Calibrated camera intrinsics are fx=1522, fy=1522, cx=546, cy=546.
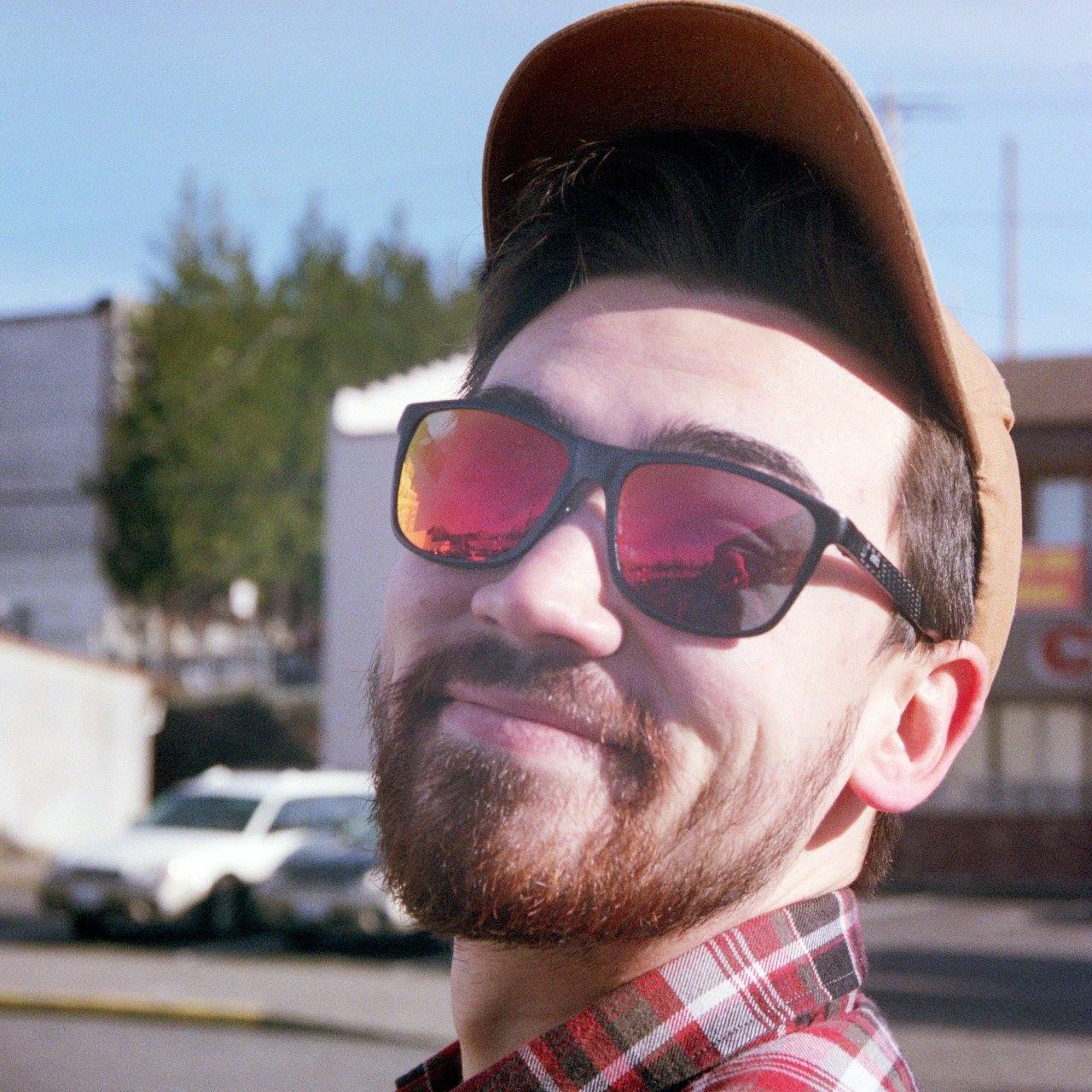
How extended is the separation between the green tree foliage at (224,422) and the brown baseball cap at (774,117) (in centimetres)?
3512

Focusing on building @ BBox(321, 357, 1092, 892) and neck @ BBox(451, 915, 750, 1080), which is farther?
building @ BBox(321, 357, 1092, 892)

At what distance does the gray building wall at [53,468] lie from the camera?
37750 mm

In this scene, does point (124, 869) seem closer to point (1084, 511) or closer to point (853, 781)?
point (853, 781)

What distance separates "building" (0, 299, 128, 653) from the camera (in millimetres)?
37656

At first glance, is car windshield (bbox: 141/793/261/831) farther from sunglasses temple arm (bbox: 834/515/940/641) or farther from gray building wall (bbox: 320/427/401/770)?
sunglasses temple arm (bbox: 834/515/940/641)

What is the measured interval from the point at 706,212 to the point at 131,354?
36.9 metres

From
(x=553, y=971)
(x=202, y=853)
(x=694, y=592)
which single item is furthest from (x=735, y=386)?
(x=202, y=853)

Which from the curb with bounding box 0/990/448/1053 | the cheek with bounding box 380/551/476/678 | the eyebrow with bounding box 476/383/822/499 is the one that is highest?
the eyebrow with bounding box 476/383/822/499

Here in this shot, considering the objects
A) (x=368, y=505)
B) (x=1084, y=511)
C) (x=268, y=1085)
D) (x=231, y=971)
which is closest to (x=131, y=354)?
(x=368, y=505)

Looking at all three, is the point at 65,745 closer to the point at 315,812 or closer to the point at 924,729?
the point at 315,812

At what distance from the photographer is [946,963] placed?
1384cm

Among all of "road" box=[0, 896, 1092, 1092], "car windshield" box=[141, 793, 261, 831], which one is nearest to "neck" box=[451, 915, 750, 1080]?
"road" box=[0, 896, 1092, 1092]

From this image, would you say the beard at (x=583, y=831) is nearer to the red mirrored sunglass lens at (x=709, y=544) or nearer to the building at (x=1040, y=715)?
the red mirrored sunglass lens at (x=709, y=544)

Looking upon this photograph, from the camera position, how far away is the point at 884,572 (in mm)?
1371
